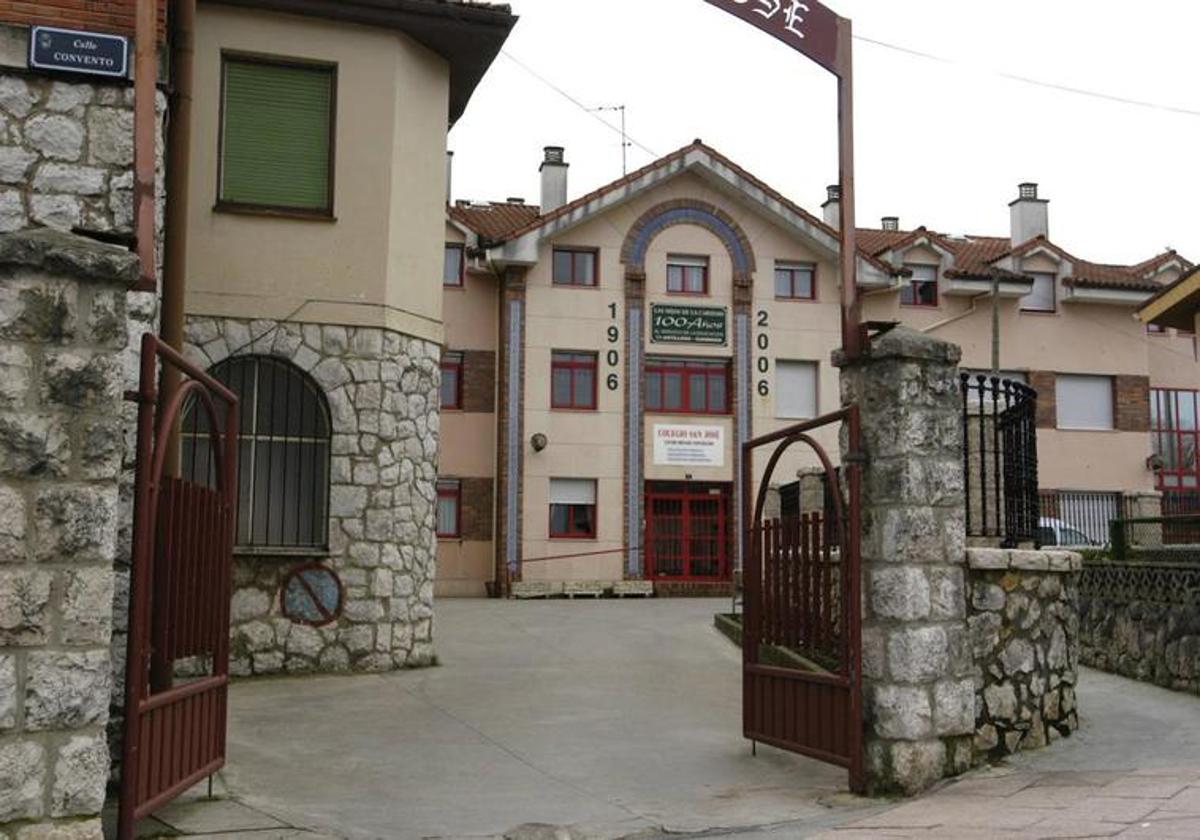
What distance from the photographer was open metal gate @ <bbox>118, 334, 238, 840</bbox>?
19.0 ft

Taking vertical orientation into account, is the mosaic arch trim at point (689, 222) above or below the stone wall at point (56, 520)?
above

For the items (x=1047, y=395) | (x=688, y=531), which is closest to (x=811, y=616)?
(x=688, y=531)

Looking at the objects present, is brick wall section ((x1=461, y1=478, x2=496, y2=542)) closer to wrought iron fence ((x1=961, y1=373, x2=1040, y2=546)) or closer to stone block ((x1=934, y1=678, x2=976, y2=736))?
wrought iron fence ((x1=961, y1=373, x2=1040, y2=546))

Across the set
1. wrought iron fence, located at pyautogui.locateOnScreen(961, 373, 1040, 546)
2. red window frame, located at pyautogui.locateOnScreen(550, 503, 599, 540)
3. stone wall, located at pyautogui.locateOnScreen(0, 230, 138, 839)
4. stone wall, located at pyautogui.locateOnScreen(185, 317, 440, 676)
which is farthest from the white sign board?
stone wall, located at pyautogui.locateOnScreen(0, 230, 138, 839)

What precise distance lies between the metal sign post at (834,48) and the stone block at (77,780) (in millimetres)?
5064

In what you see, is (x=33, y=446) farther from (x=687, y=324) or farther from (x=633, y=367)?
(x=687, y=324)

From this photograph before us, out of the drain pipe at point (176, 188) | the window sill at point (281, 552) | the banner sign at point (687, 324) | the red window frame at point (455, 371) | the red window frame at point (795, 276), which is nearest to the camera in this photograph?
the drain pipe at point (176, 188)

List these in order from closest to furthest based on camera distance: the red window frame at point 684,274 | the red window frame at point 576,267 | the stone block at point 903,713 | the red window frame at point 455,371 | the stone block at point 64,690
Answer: the stone block at point 64,690
the stone block at point 903,713
the red window frame at point 455,371
the red window frame at point 576,267
the red window frame at point 684,274

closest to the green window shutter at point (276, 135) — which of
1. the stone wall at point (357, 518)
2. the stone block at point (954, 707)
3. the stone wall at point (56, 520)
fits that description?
the stone wall at point (357, 518)

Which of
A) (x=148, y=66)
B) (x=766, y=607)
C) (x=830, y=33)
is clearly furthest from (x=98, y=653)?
(x=830, y=33)

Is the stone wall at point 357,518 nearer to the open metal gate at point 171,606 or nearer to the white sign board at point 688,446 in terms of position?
the open metal gate at point 171,606

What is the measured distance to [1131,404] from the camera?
103ft

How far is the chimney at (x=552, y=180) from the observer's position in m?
30.4

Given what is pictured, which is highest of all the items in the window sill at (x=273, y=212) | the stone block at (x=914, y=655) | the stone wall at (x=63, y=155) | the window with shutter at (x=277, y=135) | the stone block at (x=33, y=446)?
the window with shutter at (x=277, y=135)
